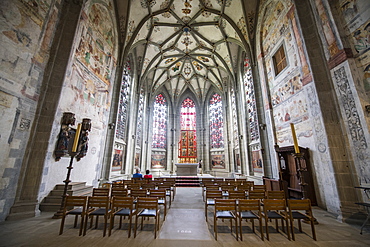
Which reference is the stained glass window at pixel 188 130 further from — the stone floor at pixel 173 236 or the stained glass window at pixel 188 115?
the stone floor at pixel 173 236

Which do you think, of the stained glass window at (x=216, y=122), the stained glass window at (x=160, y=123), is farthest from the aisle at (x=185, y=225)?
the stained glass window at (x=160, y=123)

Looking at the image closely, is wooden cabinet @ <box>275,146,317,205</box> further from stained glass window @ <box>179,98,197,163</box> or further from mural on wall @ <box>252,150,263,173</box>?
stained glass window @ <box>179,98,197,163</box>

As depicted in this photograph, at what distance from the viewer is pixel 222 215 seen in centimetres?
343

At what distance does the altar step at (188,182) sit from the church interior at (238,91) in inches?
6.6

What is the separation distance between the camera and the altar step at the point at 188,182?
1160 centimetres

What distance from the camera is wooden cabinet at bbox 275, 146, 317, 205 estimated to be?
6161mm

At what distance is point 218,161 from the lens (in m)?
18.3

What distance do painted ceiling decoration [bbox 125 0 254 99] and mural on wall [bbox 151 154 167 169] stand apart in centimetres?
851

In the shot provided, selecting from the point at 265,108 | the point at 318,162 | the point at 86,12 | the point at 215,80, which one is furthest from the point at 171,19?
the point at 318,162

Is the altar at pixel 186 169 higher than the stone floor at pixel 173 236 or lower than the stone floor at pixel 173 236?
higher

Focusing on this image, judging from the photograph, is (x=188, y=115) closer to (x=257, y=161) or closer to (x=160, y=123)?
(x=160, y=123)

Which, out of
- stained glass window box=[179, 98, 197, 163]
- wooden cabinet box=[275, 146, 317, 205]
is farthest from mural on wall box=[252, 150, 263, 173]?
stained glass window box=[179, 98, 197, 163]

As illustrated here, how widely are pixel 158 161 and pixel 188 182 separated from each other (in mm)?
7650

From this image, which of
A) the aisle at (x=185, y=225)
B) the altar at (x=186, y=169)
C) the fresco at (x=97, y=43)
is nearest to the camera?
the aisle at (x=185, y=225)
